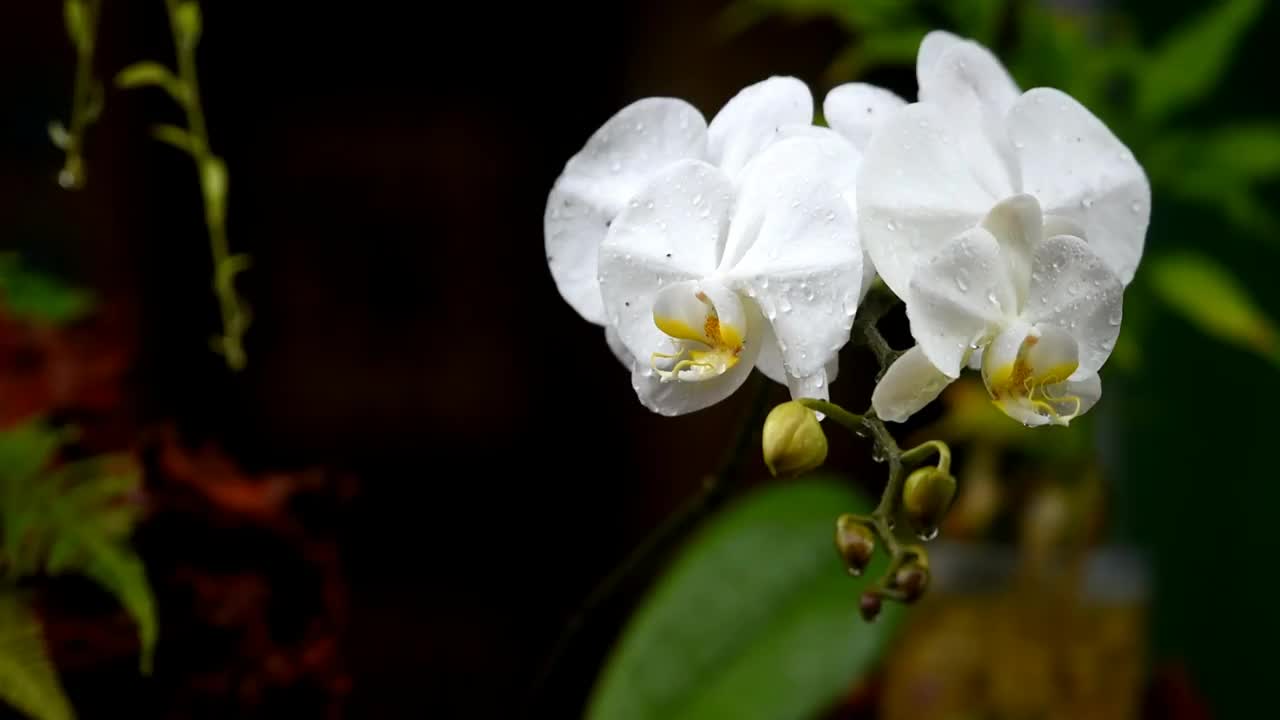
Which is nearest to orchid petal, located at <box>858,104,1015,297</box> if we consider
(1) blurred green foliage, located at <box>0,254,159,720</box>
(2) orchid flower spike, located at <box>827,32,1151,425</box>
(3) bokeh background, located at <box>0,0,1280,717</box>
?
(2) orchid flower spike, located at <box>827,32,1151,425</box>

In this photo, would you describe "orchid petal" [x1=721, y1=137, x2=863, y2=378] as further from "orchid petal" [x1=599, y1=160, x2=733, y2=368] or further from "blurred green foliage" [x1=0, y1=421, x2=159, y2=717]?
"blurred green foliage" [x1=0, y1=421, x2=159, y2=717]

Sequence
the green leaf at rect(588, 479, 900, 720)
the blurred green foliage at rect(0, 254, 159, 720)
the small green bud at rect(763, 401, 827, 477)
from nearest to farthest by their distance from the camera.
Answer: the small green bud at rect(763, 401, 827, 477)
the blurred green foliage at rect(0, 254, 159, 720)
the green leaf at rect(588, 479, 900, 720)

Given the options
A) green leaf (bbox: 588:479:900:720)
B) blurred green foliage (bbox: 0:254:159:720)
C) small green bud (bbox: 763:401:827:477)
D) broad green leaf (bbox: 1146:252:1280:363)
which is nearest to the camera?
small green bud (bbox: 763:401:827:477)

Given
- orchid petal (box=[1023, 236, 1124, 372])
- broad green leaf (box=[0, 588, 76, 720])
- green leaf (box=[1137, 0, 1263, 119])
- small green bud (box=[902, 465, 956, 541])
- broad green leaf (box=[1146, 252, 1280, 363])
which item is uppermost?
orchid petal (box=[1023, 236, 1124, 372])

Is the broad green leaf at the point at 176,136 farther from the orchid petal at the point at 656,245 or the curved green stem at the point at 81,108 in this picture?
the orchid petal at the point at 656,245

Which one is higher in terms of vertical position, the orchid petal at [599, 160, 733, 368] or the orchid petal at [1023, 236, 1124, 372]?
the orchid petal at [599, 160, 733, 368]

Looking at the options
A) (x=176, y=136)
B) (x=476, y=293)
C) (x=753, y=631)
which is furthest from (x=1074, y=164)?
(x=476, y=293)

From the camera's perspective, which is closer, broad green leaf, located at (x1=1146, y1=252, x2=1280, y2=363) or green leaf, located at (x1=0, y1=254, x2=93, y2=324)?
green leaf, located at (x1=0, y1=254, x2=93, y2=324)
